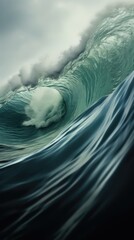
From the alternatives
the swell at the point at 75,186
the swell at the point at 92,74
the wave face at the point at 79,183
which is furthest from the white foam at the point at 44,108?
the swell at the point at 75,186

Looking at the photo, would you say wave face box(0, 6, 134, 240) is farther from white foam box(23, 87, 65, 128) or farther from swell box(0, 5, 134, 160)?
white foam box(23, 87, 65, 128)

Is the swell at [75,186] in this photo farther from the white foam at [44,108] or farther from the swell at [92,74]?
the white foam at [44,108]

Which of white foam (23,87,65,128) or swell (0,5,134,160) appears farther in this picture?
white foam (23,87,65,128)

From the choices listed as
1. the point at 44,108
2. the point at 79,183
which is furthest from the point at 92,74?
the point at 79,183

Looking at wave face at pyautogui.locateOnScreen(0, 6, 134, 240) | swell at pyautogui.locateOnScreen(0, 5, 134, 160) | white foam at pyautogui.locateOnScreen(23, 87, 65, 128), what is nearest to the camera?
wave face at pyautogui.locateOnScreen(0, 6, 134, 240)

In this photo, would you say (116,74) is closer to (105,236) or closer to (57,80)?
(57,80)

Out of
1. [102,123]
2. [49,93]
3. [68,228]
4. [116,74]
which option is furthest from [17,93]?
[68,228]

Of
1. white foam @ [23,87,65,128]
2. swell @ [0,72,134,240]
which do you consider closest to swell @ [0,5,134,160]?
white foam @ [23,87,65,128]

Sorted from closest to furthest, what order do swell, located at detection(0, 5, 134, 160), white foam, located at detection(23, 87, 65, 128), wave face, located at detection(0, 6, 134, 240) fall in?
wave face, located at detection(0, 6, 134, 240), swell, located at detection(0, 5, 134, 160), white foam, located at detection(23, 87, 65, 128)
